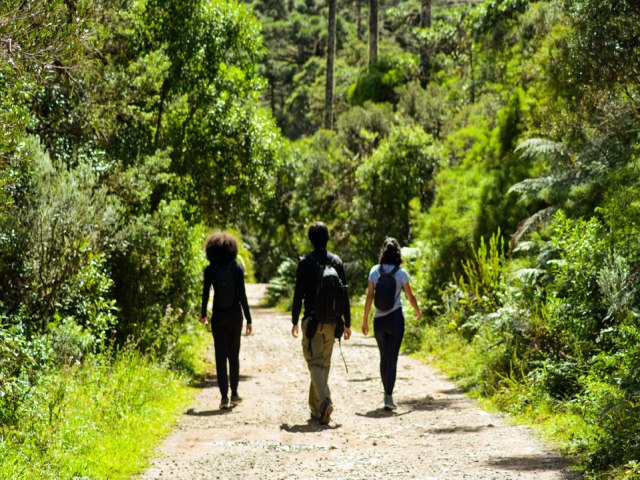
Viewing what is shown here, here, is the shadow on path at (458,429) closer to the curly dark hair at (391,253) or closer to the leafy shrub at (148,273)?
the curly dark hair at (391,253)

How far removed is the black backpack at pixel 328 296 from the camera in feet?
30.0

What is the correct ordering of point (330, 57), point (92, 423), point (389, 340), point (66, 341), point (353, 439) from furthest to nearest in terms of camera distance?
point (330, 57) → point (389, 340) → point (66, 341) → point (353, 439) → point (92, 423)

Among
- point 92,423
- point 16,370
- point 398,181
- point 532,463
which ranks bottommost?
point 532,463

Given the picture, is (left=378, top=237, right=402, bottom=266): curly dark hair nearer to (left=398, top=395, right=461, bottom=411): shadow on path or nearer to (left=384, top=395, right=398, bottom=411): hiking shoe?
(left=384, top=395, right=398, bottom=411): hiking shoe

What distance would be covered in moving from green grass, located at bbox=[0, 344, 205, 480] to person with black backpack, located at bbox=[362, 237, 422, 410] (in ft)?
7.92

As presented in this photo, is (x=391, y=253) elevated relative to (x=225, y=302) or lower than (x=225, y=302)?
elevated

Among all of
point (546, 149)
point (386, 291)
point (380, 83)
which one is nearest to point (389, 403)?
point (386, 291)

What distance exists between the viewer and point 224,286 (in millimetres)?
10367

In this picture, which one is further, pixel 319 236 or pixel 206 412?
pixel 206 412

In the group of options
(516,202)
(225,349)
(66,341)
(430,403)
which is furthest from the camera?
(516,202)

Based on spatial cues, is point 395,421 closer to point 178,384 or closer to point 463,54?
point 178,384

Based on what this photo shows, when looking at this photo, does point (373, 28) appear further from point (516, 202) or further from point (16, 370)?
point (16, 370)

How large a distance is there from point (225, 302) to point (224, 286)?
196 mm

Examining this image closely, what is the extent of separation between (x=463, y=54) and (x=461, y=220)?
18.0 m
